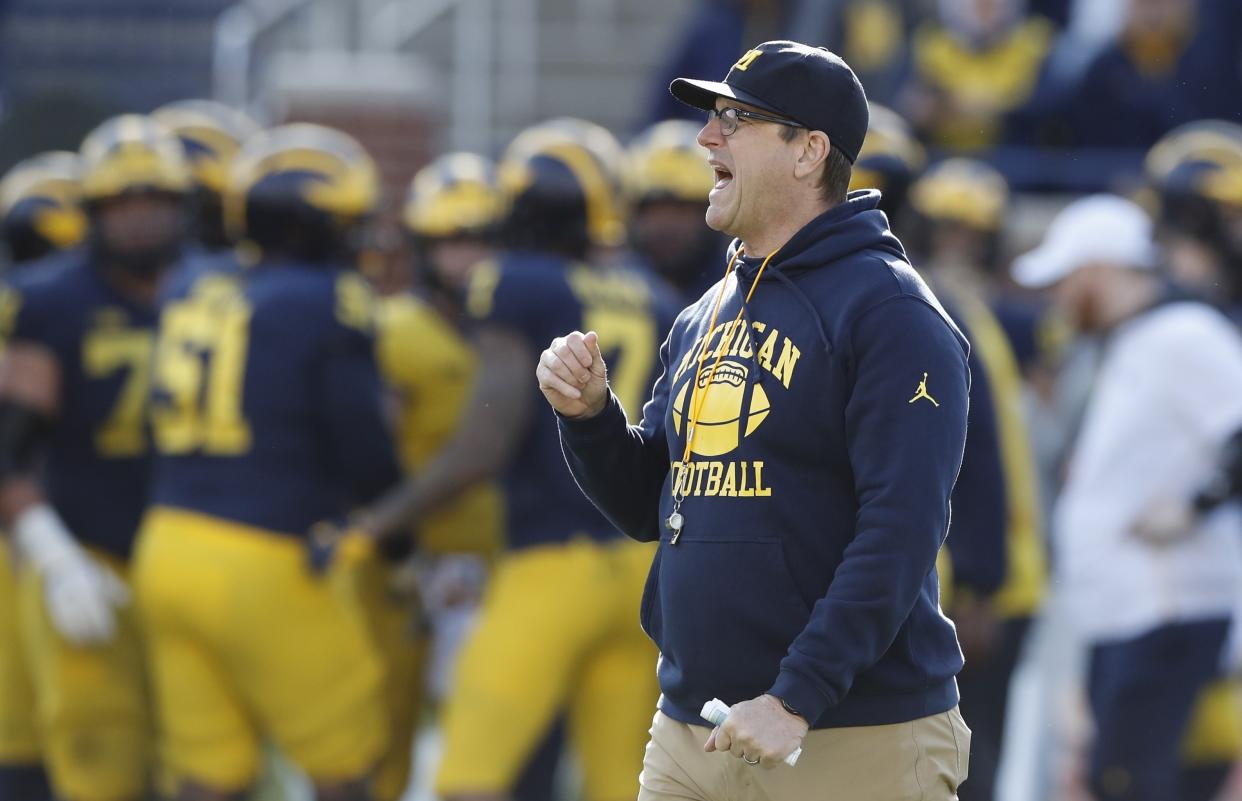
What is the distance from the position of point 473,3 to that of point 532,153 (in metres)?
8.45

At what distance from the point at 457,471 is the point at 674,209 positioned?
4.00 feet

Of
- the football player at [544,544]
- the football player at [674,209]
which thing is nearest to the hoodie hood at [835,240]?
the football player at [544,544]

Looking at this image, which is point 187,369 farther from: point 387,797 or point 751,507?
point 751,507

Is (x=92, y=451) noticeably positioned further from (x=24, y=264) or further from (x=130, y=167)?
(x=24, y=264)

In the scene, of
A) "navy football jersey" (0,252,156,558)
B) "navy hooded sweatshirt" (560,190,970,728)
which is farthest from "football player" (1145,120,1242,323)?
"navy hooded sweatshirt" (560,190,970,728)

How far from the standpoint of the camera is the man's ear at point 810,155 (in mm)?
3551

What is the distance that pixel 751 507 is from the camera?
3.47 m

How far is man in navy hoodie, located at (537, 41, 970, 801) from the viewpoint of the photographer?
3289 millimetres

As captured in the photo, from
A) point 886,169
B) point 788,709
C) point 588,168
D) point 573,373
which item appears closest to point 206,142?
point 588,168

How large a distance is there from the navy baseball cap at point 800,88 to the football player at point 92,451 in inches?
140

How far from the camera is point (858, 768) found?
3.44 meters

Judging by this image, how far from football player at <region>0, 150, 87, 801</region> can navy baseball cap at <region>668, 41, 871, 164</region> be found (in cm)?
378

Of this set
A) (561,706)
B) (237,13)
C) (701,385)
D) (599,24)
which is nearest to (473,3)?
(599,24)

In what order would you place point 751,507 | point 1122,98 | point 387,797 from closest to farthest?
point 751,507
point 387,797
point 1122,98
